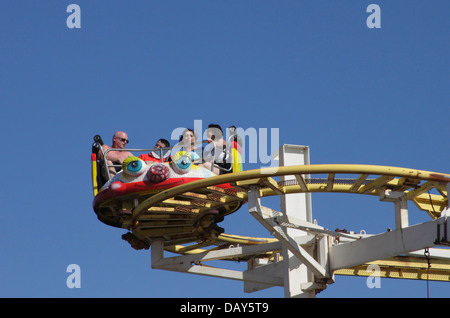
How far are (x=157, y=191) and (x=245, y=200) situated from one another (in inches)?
91.6

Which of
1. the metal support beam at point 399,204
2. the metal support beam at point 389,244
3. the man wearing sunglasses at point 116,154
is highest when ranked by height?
the man wearing sunglasses at point 116,154

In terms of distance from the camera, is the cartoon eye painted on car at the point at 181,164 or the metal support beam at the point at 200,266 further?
the metal support beam at the point at 200,266

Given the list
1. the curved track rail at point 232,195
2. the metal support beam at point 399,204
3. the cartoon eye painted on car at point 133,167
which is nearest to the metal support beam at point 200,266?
the curved track rail at point 232,195

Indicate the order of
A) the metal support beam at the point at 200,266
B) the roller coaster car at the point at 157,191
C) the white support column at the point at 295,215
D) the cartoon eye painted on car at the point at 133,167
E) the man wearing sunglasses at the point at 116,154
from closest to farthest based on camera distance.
→ the roller coaster car at the point at 157,191 → the cartoon eye painted on car at the point at 133,167 → the white support column at the point at 295,215 → the man wearing sunglasses at the point at 116,154 → the metal support beam at the point at 200,266

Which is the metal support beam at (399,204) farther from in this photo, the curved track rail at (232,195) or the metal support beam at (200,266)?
the metal support beam at (200,266)

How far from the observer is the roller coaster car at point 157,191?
99.6ft

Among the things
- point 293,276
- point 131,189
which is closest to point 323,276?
point 293,276

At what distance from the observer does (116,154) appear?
32.5 metres

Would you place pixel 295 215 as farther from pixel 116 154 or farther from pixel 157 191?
pixel 116 154

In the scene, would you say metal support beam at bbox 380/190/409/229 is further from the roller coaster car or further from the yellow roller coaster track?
the roller coaster car

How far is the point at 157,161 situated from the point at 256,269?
13.6ft

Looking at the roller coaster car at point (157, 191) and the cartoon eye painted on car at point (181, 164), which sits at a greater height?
the cartoon eye painted on car at point (181, 164)

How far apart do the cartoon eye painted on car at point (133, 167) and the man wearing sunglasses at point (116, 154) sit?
1432 millimetres
